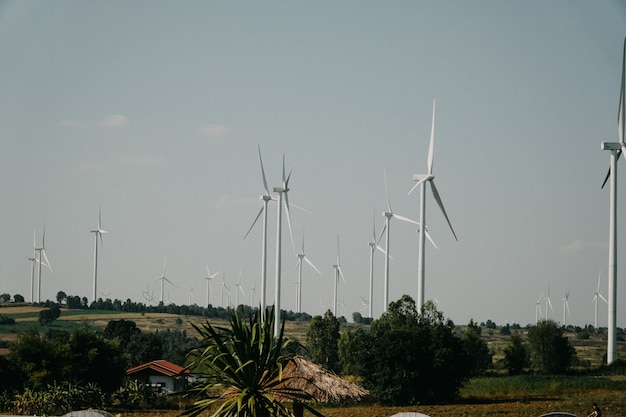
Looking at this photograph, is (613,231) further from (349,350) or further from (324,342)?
(324,342)

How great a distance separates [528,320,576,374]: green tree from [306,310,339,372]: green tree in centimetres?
2282

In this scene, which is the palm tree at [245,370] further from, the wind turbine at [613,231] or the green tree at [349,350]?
the green tree at [349,350]

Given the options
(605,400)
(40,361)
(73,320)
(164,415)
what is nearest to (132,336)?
(40,361)

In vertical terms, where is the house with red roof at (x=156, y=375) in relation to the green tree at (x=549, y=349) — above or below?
below

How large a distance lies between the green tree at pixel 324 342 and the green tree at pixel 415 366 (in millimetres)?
36230

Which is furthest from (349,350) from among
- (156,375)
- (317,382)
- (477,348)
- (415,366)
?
(317,382)

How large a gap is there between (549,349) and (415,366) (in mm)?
33181

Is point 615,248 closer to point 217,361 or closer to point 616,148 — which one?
point 616,148

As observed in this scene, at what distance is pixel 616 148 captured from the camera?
84562mm

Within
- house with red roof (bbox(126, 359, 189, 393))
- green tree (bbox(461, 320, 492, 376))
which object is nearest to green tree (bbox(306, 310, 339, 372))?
green tree (bbox(461, 320, 492, 376))

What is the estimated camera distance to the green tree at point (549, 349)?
102m

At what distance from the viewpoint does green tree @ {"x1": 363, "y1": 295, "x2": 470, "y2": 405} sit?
74.9 meters

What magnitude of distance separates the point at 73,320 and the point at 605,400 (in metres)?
126

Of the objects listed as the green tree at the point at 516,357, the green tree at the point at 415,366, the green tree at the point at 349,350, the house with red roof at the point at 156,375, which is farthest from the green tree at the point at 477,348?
the house with red roof at the point at 156,375
